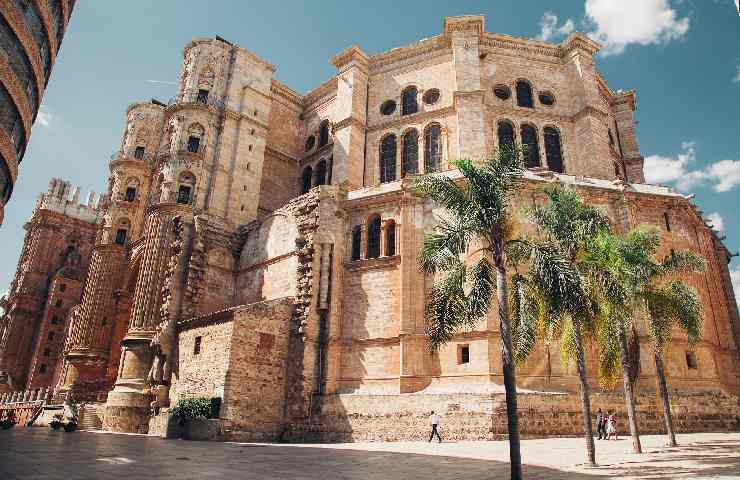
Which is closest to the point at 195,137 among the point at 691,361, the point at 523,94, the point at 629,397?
the point at 523,94

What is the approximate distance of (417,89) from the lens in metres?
32.6

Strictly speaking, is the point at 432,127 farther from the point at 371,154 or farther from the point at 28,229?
the point at 28,229

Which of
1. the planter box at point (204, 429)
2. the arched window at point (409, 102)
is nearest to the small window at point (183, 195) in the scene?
the arched window at point (409, 102)

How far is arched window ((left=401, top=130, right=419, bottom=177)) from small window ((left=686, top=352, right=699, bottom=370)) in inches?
661

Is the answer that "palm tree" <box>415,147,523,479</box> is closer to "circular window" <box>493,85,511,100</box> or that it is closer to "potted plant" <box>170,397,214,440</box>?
"potted plant" <box>170,397,214,440</box>

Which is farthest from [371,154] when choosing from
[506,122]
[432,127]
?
[506,122]

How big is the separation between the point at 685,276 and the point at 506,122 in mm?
12949

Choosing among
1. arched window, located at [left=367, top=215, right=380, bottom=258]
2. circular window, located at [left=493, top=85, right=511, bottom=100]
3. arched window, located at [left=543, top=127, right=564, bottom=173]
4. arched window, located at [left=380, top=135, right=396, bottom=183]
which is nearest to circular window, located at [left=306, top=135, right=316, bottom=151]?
arched window, located at [left=380, top=135, right=396, bottom=183]

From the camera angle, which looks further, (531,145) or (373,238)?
(531,145)

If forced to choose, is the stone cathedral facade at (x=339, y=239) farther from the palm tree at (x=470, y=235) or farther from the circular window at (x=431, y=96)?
the palm tree at (x=470, y=235)

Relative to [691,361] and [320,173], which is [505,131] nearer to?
[320,173]

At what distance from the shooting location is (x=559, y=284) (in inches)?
485

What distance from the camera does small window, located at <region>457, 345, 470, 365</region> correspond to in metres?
21.5

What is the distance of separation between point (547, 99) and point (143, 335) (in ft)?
90.5
